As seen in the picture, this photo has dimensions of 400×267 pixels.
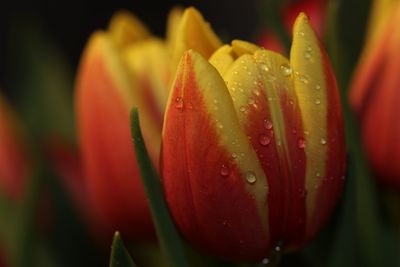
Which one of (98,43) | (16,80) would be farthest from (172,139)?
(16,80)

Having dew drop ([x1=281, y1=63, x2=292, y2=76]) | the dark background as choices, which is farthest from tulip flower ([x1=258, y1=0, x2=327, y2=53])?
the dark background

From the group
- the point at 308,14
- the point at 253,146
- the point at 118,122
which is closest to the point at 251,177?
the point at 253,146

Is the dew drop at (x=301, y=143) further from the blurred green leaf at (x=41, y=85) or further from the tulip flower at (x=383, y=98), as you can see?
the blurred green leaf at (x=41, y=85)

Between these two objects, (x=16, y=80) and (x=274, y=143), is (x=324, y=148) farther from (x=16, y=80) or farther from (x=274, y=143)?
(x=16, y=80)

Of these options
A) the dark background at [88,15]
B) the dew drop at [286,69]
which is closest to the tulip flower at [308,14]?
the dew drop at [286,69]

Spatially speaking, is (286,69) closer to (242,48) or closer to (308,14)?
(242,48)

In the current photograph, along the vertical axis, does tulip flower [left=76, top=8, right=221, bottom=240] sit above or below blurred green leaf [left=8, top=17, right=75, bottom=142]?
below

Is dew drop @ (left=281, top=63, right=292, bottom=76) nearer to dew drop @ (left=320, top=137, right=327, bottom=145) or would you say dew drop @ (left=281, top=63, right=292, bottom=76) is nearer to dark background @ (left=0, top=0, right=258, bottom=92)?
dew drop @ (left=320, top=137, right=327, bottom=145)

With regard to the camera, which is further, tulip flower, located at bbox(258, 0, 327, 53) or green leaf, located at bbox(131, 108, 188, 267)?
tulip flower, located at bbox(258, 0, 327, 53)
